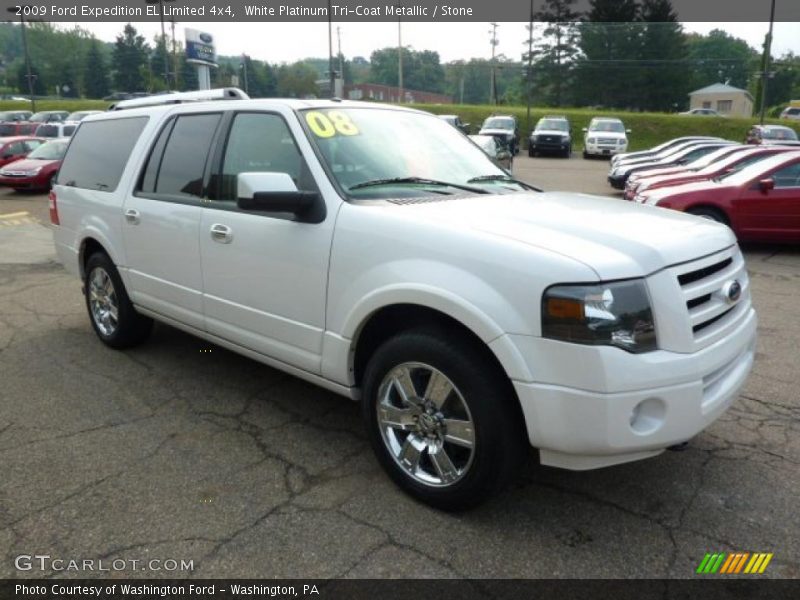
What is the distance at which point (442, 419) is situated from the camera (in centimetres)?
282

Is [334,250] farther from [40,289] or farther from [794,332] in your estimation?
[40,289]

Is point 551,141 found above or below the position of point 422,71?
below

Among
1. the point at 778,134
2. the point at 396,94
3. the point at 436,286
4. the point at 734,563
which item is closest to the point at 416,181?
the point at 436,286

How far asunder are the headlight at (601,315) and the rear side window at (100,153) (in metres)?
3.52

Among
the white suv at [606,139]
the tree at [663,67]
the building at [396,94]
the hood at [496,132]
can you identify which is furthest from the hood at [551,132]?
the building at [396,94]

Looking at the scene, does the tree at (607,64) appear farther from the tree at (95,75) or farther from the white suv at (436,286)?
the tree at (95,75)

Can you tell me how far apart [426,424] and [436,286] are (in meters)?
0.66

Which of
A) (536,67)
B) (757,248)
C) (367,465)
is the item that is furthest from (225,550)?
(536,67)

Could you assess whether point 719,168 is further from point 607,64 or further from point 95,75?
point 95,75

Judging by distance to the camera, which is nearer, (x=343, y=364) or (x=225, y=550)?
(x=225, y=550)

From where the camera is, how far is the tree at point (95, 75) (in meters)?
87.2

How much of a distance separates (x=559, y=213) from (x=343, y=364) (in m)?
1.27

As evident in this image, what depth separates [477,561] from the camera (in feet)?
8.50

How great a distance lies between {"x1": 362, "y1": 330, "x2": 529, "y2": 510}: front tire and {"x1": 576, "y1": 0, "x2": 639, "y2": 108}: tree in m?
55.8
